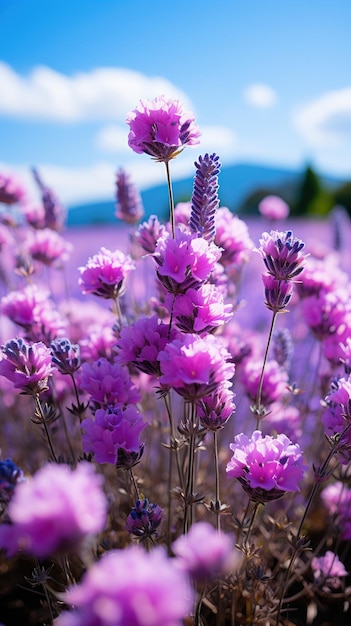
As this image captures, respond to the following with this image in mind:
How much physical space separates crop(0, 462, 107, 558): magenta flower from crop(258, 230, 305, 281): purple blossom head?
0.78 meters

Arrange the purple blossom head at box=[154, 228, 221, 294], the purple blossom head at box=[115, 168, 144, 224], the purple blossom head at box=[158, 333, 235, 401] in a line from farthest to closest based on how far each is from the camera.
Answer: the purple blossom head at box=[115, 168, 144, 224], the purple blossom head at box=[154, 228, 221, 294], the purple blossom head at box=[158, 333, 235, 401]

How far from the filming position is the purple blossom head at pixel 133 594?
57 cm

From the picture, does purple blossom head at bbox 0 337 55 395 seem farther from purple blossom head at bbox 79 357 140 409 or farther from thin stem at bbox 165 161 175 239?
thin stem at bbox 165 161 175 239

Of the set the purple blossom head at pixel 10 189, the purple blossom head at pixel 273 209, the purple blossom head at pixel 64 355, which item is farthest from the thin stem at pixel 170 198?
Result: the purple blossom head at pixel 273 209

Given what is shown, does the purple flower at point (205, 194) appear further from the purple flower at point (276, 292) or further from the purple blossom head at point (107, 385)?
the purple blossom head at point (107, 385)

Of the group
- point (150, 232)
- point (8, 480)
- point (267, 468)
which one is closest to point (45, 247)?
point (150, 232)

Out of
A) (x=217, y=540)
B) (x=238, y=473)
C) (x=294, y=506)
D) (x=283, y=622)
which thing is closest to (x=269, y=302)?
(x=238, y=473)

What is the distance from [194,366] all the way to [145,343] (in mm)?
233

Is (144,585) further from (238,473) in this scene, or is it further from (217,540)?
(238,473)

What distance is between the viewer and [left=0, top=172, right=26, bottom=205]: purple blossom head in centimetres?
263

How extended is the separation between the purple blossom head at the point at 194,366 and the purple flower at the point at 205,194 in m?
0.32

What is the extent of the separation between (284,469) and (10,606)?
1.51m

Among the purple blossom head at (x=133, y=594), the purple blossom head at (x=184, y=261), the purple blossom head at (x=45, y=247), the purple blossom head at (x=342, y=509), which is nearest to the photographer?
the purple blossom head at (x=133, y=594)

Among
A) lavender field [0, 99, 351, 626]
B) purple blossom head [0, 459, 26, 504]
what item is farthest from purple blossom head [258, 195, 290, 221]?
purple blossom head [0, 459, 26, 504]
